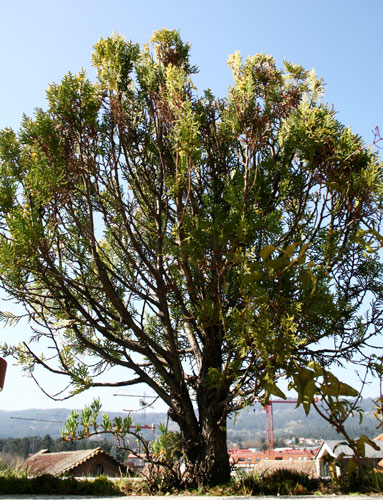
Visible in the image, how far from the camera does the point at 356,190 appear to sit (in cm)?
473

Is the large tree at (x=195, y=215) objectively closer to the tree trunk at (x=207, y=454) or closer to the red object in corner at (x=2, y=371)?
the tree trunk at (x=207, y=454)

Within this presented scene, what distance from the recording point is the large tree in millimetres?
4668

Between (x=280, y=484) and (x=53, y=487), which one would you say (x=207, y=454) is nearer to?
(x=280, y=484)

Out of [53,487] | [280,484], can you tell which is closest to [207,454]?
[280,484]

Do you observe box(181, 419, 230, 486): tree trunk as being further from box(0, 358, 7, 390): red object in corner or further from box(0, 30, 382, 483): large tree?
box(0, 358, 7, 390): red object in corner

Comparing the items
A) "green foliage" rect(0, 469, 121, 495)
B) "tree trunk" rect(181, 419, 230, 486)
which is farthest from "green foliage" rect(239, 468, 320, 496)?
"green foliage" rect(0, 469, 121, 495)

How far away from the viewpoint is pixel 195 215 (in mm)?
5469

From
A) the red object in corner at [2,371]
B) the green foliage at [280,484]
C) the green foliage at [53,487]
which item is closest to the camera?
the red object in corner at [2,371]

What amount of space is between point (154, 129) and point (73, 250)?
7.20 ft

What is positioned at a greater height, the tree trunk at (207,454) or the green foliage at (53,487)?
the tree trunk at (207,454)

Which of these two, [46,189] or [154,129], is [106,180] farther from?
[46,189]

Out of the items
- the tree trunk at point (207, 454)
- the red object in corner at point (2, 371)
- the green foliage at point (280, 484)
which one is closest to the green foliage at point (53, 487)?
the tree trunk at point (207, 454)

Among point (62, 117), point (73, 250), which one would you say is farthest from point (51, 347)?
point (62, 117)

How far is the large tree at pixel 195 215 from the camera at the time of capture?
467cm
